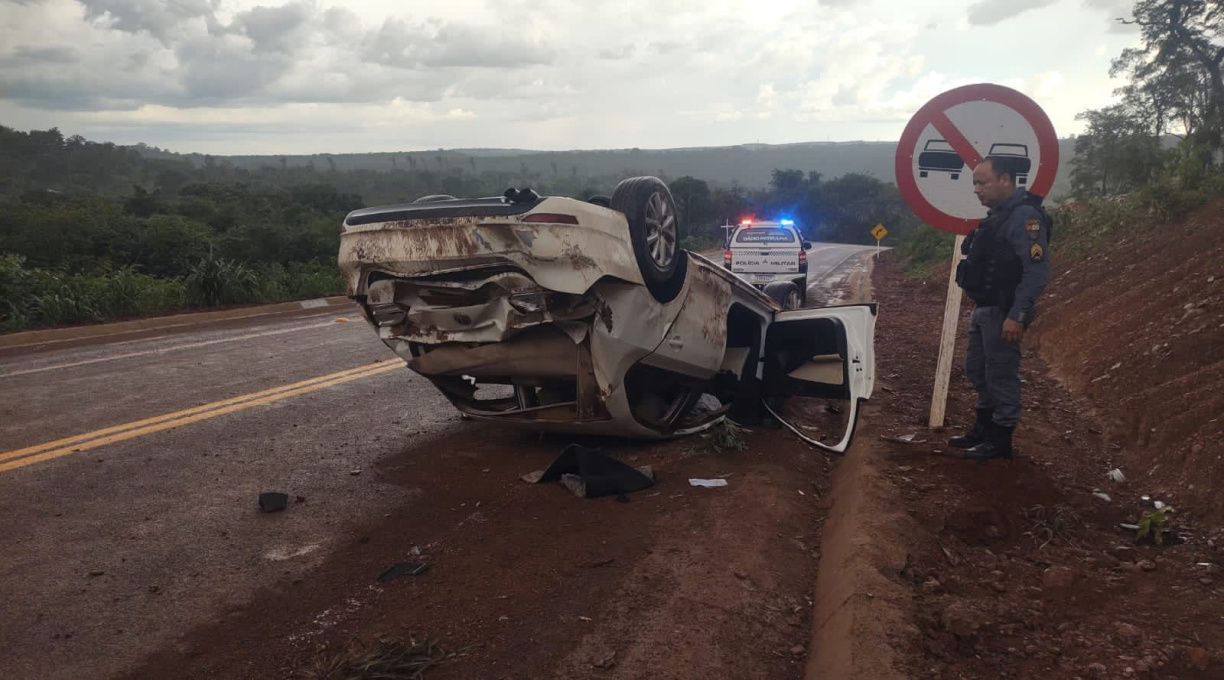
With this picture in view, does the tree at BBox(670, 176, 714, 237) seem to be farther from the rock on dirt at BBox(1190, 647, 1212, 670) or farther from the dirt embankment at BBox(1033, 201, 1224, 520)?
the rock on dirt at BBox(1190, 647, 1212, 670)

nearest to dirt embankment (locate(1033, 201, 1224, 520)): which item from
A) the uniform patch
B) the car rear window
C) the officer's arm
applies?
the officer's arm

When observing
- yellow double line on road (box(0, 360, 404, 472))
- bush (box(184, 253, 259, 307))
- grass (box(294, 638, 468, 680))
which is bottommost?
bush (box(184, 253, 259, 307))

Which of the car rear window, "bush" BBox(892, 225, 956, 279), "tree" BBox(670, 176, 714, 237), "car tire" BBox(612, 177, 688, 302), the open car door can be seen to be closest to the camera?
"car tire" BBox(612, 177, 688, 302)

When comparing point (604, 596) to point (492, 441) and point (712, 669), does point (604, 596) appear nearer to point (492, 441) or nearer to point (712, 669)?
point (712, 669)

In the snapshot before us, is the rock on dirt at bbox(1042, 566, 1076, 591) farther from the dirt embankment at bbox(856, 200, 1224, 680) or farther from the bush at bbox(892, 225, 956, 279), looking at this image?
the bush at bbox(892, 225, 956, 279)

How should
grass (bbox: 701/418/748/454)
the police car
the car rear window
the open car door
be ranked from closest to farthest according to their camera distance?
the open car door
grass (bbox: 701/418/748/454)
the police car
the car rear window

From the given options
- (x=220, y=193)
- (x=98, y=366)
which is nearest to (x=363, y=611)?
(x=98, y=366)

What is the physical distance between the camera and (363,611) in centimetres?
315

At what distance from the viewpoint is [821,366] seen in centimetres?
580

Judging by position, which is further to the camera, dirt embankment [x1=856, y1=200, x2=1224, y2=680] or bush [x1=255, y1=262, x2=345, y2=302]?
bush [x1=255, y1=262, x2=345, y2=302]

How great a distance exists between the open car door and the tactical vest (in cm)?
68

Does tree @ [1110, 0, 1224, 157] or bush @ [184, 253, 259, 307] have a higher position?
tree @ [1110, 0, 1224, 157]

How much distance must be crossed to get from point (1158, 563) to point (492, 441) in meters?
3.98

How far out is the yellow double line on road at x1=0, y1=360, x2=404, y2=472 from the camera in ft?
17.1
